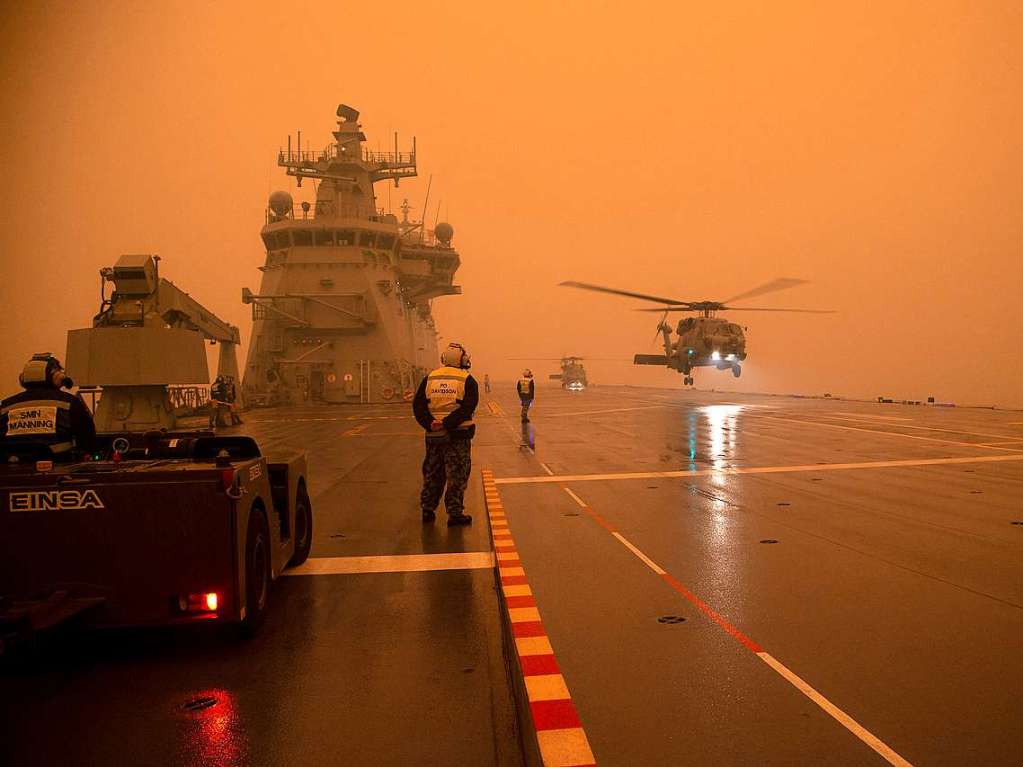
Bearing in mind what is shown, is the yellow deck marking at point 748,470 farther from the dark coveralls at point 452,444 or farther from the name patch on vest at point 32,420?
the name patch on vest at point 32,420

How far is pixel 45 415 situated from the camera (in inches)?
203

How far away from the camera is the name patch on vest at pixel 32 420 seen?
16.6 feet

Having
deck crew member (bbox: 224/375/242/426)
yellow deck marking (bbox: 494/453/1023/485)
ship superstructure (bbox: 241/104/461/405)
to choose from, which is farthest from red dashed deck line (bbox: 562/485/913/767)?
ship superstructure (bbox: 241/104/461/405)

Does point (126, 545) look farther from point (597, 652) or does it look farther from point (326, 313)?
point (326, 313)

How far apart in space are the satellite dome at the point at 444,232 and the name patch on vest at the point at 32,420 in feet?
163

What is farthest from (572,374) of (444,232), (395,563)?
(395,563)

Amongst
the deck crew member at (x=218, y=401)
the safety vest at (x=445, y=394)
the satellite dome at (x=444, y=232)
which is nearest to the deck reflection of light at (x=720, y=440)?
the safety vest at (x=445, y=394)

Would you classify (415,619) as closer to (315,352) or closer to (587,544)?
(587,544)

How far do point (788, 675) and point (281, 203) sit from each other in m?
45.2

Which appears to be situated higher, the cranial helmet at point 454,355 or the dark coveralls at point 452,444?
the cranial helmet at point 454,355

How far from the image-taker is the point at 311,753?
325cm

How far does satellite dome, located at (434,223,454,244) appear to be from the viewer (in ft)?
175

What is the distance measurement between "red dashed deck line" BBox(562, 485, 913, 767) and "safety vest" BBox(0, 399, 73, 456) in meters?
5.06

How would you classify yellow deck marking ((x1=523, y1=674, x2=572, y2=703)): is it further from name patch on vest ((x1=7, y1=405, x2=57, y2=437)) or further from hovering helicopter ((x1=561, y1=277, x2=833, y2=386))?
hovering helicopter ((x1=561, y1=277, x2=833, y2=386))
